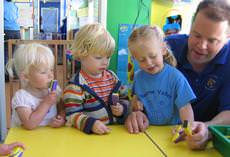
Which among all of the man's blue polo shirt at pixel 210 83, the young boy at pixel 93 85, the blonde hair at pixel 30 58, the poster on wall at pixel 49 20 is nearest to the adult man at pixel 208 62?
the man's blue polo shirt at pixel 210 83

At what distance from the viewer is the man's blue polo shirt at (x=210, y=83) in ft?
3.94

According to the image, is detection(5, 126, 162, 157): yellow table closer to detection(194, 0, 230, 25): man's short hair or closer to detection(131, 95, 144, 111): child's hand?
detection(131, 95, 144, 111): child's hand

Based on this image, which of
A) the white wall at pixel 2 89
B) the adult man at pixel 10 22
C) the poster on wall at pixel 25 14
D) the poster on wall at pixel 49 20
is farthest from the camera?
the poster on wall at pixel 49 20

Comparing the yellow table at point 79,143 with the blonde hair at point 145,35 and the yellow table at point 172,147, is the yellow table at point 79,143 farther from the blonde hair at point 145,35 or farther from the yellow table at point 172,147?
the blonde hair at point 145,35

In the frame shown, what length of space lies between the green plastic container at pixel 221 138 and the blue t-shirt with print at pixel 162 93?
7.0 inches

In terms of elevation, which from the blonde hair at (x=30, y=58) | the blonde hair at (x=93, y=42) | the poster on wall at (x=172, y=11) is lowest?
the blonde hair at (x=30, y=58)

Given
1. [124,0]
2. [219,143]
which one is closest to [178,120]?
[219,143]

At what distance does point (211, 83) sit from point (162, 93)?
243 millimetres

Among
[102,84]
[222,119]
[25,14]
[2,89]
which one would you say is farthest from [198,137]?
[25,14]

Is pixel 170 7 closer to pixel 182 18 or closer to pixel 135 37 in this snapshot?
pixel 182 18

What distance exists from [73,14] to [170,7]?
97.7 inches

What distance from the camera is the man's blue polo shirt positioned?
1201 millimetres

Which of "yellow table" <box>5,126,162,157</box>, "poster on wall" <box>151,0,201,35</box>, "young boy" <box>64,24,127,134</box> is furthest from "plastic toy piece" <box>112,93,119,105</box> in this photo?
"poster on wall" <box>151,0,201,35</box>

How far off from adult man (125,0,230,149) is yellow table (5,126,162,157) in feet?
0.30
